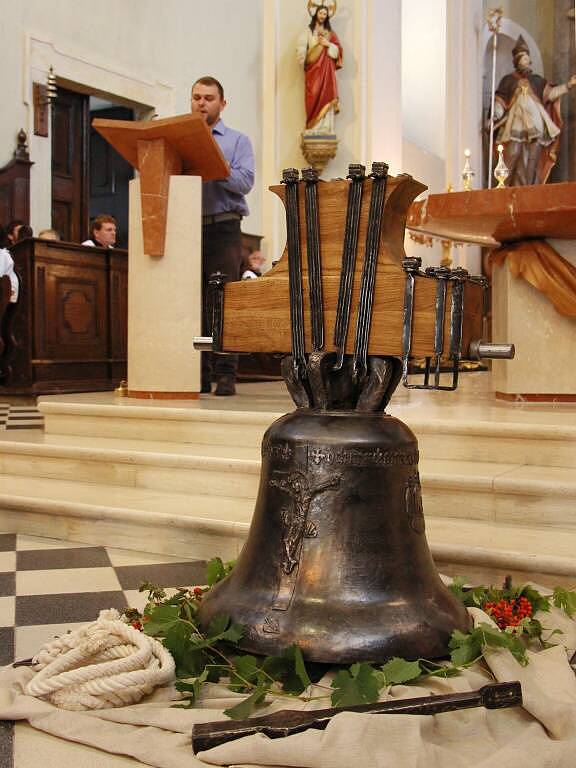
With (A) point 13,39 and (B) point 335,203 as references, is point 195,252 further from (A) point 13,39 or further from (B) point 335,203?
(A) point 13,39

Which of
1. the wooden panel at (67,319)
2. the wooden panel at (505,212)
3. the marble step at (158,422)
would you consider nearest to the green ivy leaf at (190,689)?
the marble step at (158,422)

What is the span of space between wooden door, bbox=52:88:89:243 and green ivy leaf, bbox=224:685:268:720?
9981 mm

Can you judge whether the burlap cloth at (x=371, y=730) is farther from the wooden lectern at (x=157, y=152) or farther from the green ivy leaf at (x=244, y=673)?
the wooden lectern at (x=157, y=152)

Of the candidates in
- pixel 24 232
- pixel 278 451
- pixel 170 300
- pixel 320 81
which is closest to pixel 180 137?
pixel 170 300

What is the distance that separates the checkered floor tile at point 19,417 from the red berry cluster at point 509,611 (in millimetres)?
3089

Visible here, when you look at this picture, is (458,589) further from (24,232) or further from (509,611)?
(24,232)

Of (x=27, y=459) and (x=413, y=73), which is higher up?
(x=413, y=73)

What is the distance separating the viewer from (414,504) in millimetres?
1861

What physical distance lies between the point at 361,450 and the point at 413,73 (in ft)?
37.0

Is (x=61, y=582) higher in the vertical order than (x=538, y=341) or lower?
lower

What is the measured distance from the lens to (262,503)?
187 cm

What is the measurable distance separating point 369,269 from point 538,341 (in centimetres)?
242

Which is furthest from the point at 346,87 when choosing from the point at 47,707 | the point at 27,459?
the point at 47,707

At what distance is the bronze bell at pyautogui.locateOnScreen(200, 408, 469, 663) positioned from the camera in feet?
5.65
